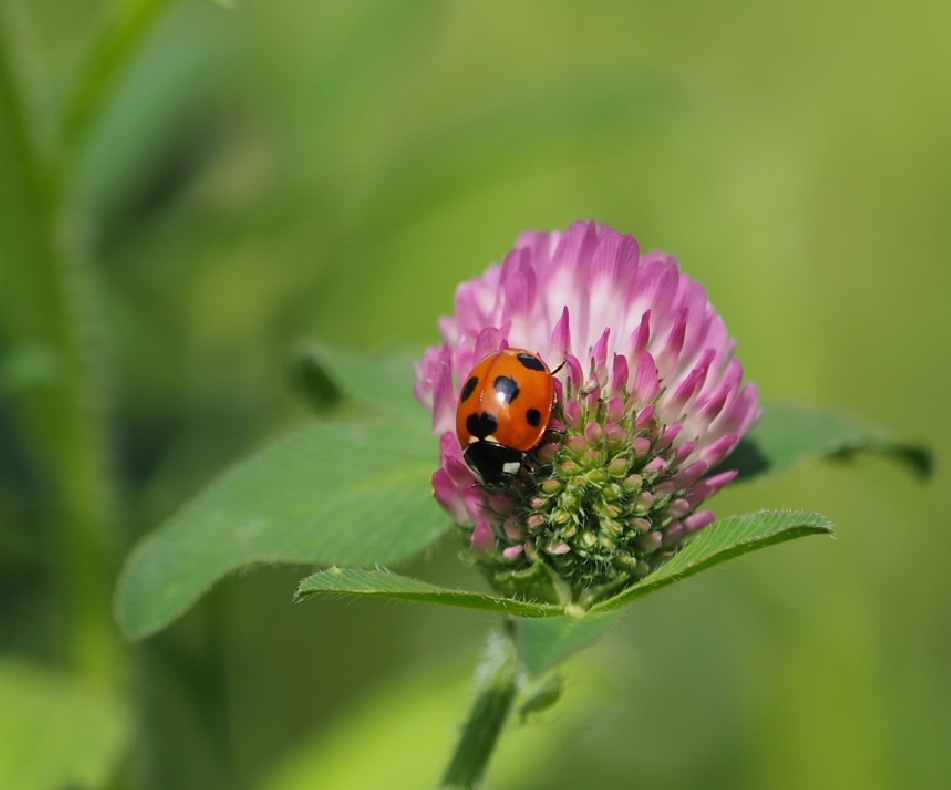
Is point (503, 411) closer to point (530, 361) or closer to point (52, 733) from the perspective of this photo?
point (530, 361)

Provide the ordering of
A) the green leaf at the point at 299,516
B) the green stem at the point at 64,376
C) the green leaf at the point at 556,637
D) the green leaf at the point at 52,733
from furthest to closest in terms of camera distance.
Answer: the green stem at the point at 64,376 → the green leaf at the point at 52,733 → the green leaf at the point at 299,516 → the green leaf at the point at 556,637

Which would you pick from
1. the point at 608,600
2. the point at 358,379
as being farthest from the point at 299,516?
the point at 608,600

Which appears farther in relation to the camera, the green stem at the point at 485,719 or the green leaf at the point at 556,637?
the green stem at the point at 485,719

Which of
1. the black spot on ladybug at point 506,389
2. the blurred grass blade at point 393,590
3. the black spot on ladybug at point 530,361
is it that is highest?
the black spot on ladybug at point 530,361

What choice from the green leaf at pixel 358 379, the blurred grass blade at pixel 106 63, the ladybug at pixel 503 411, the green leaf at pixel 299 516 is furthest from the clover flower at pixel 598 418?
the blurred grass blade at pixel 106 63

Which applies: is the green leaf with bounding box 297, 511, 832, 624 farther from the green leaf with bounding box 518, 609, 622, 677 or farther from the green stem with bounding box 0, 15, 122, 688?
the green stem with bounding box 0, 15, 122, 688

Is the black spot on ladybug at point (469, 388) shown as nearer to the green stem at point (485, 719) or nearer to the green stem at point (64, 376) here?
the green stem at point (485, 719)

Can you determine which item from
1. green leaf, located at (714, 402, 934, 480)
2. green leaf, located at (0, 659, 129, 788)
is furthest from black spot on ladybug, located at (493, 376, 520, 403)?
green leaf, located at (0, 659, 129, 788)
